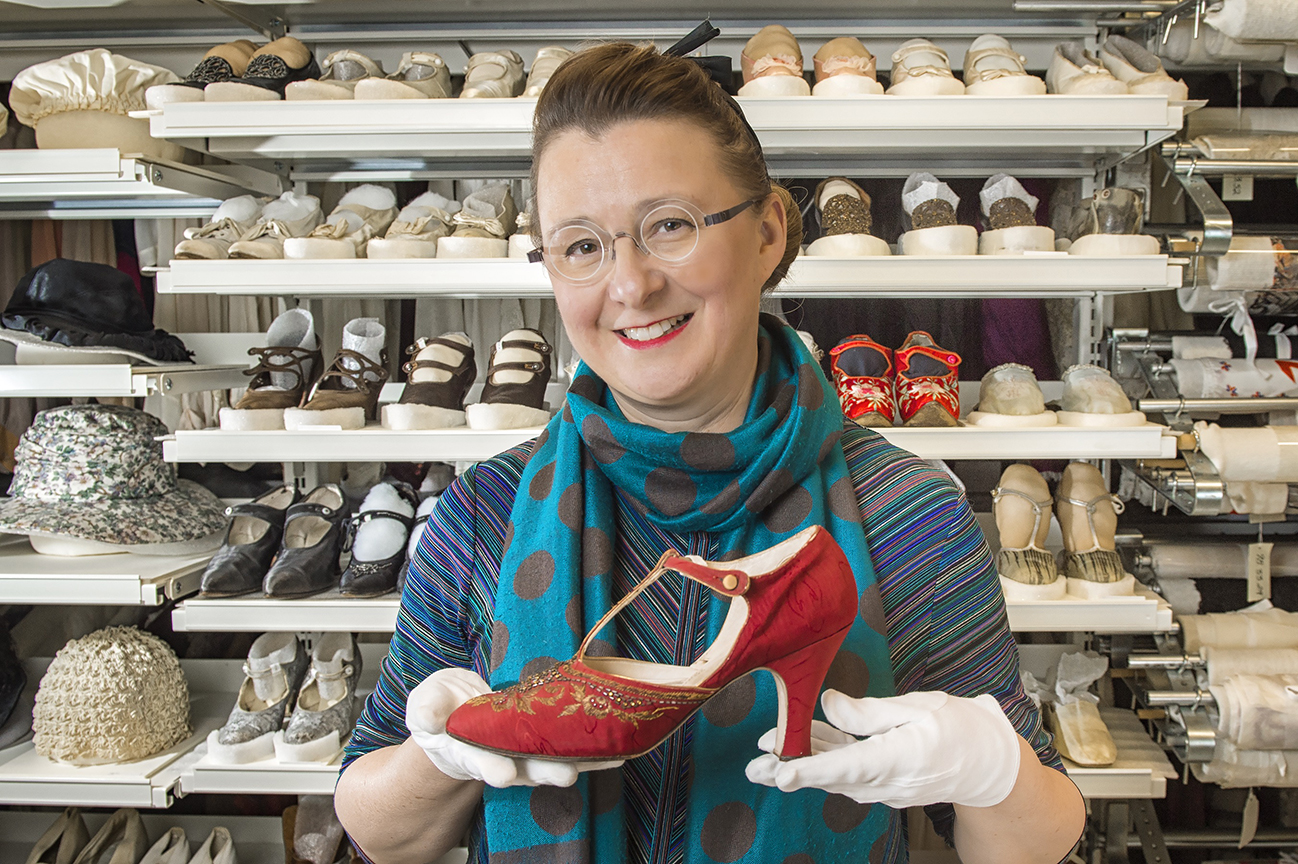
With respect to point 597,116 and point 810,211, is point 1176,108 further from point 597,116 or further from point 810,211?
point 597,116

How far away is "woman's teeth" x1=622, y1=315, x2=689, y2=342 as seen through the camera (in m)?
0.76

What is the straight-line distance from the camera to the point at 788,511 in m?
0.83

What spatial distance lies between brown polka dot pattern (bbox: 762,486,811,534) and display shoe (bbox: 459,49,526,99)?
126 centimetres

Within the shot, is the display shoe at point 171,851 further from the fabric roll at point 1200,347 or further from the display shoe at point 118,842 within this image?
the fabric roll at point 1200,347

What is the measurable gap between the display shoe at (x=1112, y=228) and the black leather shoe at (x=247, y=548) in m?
1.91

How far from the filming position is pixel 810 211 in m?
1.93

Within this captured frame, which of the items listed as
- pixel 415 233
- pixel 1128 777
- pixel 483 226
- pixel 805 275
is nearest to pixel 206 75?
pixel 415 233

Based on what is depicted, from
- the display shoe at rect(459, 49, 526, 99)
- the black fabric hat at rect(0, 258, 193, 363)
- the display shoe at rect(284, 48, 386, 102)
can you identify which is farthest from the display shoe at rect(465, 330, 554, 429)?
the black fabric hat at rect(0, 258, 193, 363)

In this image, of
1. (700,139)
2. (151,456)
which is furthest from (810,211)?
(151,456)

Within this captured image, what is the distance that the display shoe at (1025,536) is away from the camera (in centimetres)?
169

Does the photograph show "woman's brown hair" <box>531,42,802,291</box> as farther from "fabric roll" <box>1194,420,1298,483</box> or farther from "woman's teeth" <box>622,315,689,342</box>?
"fabric roll" <box>1194,420,1298,483</box>

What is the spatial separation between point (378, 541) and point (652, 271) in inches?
51.0

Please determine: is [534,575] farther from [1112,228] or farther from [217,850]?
[217,850]

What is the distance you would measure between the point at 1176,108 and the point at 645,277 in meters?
1.47
